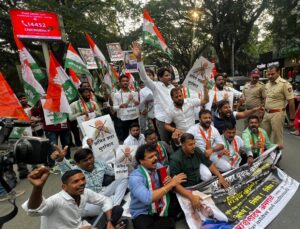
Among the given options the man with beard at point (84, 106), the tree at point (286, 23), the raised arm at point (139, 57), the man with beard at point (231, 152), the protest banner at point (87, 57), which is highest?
the tree at point (286, 23)

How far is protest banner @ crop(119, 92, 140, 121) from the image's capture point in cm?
608

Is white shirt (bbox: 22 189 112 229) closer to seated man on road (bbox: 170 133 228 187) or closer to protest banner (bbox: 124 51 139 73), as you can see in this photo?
seated man on road (bbox: 170 133 228 187)

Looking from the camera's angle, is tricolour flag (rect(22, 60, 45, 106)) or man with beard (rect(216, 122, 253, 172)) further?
tricolour flag (rect(22, 60, 45, 106))

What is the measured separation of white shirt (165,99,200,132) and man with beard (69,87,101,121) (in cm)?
170

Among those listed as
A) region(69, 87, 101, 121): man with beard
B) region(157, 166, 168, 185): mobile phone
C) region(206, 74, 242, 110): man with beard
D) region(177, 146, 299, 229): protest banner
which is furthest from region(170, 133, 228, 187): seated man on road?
region(69, 87, 101, 121): man with beard

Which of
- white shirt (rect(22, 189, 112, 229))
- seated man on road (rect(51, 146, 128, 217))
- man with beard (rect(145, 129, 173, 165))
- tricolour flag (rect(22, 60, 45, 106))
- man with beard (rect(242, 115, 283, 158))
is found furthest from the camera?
tricolour flag (rect(22, 60, 45, 106))

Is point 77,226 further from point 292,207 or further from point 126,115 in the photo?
point 126,115

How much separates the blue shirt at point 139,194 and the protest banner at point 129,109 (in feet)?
9.04

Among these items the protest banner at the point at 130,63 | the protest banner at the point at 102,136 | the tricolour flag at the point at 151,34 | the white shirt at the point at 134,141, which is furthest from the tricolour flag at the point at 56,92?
the protest banner at the point at 130,63

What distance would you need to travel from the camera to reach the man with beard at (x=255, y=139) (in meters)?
4.82

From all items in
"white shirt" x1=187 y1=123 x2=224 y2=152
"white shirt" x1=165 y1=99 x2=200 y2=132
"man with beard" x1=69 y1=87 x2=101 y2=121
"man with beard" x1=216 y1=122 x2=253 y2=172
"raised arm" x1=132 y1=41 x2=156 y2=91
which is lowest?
"man with beard" x1=216 y1=122 x2=253 y2=172

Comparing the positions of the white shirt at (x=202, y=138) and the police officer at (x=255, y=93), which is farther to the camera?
the police officer at (x=255, y=93)

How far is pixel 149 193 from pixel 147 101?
9.78 ft

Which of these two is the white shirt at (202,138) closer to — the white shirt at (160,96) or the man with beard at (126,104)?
→ the white shirt at (160,96)
